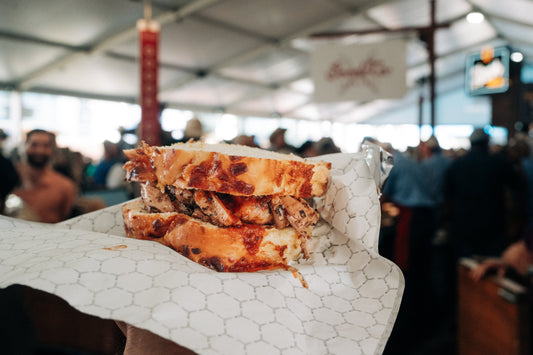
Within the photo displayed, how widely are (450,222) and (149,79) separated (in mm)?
4638

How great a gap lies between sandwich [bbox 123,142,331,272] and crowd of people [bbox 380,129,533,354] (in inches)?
81.1

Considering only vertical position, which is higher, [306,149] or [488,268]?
[306,149]

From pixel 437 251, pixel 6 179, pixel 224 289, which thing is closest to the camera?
pixel 224 289

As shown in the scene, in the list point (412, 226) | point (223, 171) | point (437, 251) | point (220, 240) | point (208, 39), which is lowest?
point (437, 251)

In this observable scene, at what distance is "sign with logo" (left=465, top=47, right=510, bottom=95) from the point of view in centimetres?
823

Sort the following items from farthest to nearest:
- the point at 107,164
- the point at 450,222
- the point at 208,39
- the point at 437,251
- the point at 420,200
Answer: the point at 208,39
the point at 437,251
the point at 107,164
the point at 420,200
the point at 450,222

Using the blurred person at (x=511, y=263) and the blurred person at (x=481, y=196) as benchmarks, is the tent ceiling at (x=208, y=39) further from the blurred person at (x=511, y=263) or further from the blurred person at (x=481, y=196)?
the blurred person at (x=511, y=263)

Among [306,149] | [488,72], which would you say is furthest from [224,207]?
[488,72]

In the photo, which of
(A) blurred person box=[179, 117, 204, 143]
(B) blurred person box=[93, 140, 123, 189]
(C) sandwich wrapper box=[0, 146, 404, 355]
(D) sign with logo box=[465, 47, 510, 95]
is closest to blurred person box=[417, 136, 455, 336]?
(D) sign with logo box=[465, 47, 510, 95]

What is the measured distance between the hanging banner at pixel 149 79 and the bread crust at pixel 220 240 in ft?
14.1

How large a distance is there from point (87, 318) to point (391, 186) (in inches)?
157

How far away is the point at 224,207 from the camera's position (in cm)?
98

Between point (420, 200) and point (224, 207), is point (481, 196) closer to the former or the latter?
point (420, 200)

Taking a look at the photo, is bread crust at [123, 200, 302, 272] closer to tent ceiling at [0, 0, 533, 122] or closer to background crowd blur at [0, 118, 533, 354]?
background crowd blur at [0, 118, 533, 354]
